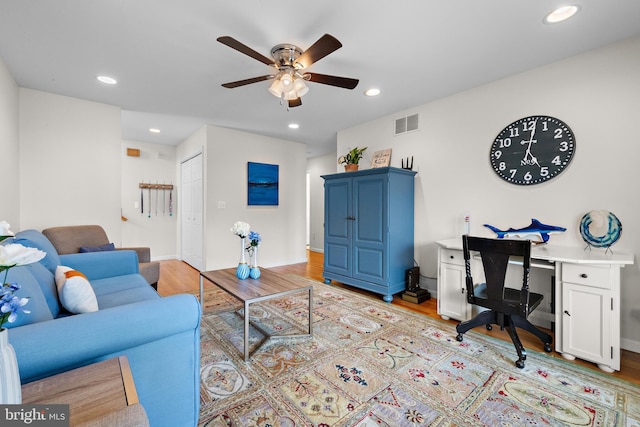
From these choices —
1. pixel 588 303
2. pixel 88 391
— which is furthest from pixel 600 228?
pixel 88 391

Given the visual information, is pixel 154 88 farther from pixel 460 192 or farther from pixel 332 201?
pixel 460 192

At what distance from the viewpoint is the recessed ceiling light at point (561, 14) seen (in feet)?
6.11

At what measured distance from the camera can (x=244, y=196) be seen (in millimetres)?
4789

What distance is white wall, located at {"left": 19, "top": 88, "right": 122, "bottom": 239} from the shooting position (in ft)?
10.1

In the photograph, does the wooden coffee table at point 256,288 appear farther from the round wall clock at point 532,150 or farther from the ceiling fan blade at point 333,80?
the round wall clock at point 532,150

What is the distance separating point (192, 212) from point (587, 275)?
17.5ft

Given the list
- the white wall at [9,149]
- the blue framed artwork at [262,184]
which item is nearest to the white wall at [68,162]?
the white wall at [9,149]

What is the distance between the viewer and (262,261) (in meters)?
5.00

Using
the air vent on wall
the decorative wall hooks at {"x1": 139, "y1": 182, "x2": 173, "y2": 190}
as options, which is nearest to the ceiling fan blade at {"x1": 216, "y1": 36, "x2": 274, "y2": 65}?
the air vent on wall

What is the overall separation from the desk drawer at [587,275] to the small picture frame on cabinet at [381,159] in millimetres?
2318

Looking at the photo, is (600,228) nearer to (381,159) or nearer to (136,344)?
(381,159)

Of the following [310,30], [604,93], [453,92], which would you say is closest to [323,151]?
[453,92]

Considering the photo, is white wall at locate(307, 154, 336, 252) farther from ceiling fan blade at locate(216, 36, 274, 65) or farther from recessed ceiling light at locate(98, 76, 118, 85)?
ceiling fan blade at locate(216, 36, 274, 65)

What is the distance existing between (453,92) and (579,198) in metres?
1.66
